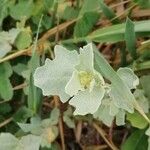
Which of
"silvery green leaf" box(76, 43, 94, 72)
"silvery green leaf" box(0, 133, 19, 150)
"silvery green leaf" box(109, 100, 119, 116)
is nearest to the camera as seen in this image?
"silvery green leaf" box(76, 43, 94, 72)

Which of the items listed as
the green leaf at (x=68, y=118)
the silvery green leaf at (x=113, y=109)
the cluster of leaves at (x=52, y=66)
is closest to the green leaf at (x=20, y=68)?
the cluster of leaves at (x=52, y=66)

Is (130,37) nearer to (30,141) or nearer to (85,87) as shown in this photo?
(85,87)

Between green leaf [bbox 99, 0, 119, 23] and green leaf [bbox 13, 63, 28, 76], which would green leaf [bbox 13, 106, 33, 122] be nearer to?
green leaf [bbox 13, 63, 28, 76]

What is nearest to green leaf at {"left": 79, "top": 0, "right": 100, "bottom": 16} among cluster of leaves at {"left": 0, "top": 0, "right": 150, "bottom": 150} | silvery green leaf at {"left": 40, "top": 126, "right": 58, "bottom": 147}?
cluster of leaves at {"left": 0, "top": 0, "right": 150, "bottom": 150}

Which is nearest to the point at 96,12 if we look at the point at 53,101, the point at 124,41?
the point at 124,41

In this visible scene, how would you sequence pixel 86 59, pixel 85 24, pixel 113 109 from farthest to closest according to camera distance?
pixel 85 24, pixel 113 109, pixel 86 59

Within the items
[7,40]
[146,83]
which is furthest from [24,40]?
[146,83]
